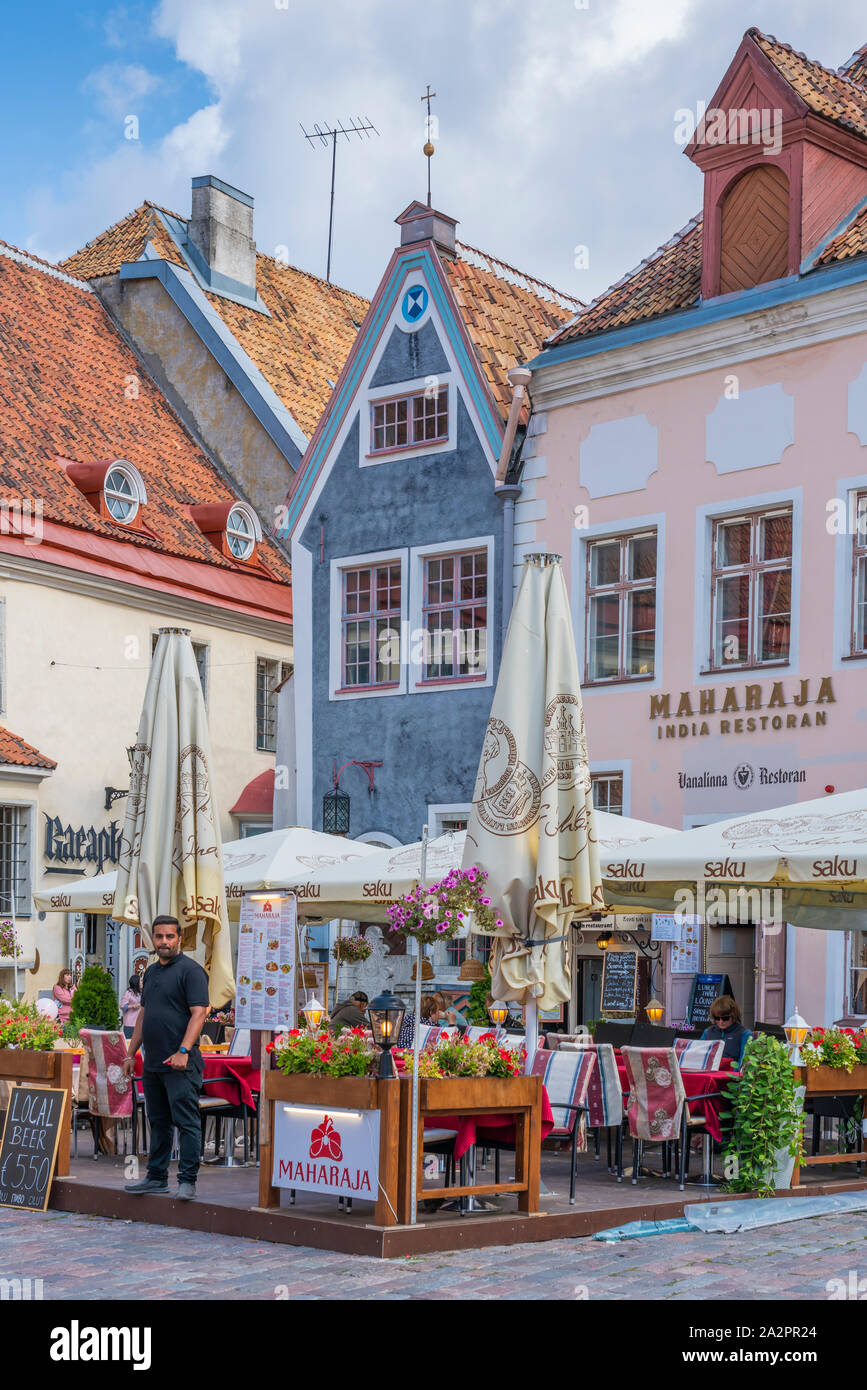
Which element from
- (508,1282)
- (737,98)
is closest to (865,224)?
(737,98)

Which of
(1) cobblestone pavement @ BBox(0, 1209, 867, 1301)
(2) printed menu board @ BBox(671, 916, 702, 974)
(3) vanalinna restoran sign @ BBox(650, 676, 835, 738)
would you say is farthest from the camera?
(2) printed menu board @ BBox(671, 916, 702, 974)

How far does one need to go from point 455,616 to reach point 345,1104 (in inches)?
466

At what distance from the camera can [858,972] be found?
16.7 metres

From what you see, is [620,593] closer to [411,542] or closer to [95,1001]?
[411,542]

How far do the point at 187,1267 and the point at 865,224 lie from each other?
13.2 m

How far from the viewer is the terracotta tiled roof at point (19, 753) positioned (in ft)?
77.3

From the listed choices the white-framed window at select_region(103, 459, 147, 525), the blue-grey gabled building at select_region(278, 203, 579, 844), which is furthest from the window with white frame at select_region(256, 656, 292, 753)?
the blue-grey gabled building at select_region(278, 203, 579, 844)

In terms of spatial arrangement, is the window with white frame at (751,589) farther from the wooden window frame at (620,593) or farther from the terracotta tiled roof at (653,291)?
the terracotta tiled roof at (653,291)

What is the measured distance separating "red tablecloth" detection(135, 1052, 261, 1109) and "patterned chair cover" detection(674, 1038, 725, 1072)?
2761 millimetres

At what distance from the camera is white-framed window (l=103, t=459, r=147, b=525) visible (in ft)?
89.9

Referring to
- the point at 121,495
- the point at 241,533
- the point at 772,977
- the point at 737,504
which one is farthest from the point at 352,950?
the point at 241,533

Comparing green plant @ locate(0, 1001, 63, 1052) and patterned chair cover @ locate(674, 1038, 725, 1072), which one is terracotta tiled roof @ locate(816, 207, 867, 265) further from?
green plant @ locate(0, 1001, 63, 1052)

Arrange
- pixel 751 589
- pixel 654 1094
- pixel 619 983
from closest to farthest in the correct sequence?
pixel 654 1094
pixel 751 589
pixel 619 983

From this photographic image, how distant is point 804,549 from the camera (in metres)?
17.3
